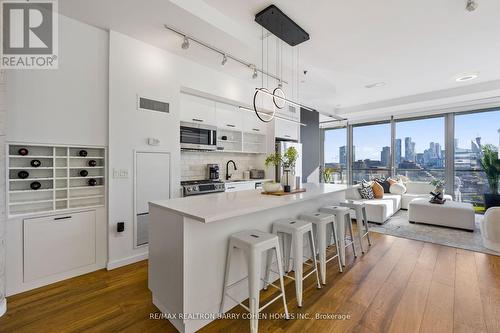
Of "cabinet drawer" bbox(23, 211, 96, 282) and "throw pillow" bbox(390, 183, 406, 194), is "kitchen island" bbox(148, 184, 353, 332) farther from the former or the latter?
"throw pillow" bbox(390, 183, 406, 194)

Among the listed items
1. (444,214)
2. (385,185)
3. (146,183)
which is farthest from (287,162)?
(385,185)

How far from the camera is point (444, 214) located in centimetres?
441

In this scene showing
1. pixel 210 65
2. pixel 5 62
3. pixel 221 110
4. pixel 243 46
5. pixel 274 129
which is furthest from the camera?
pixel 274 129

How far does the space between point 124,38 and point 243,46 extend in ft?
4.78

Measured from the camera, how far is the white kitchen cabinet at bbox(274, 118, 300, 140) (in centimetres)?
506

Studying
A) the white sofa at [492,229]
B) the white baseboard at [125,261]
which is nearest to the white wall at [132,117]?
the white baseboard at [125,261]

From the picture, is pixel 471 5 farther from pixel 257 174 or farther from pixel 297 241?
pixel 257 174

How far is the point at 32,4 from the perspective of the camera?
7.47 feet

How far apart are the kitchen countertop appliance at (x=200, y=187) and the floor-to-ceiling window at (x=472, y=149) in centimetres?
Answer: 638

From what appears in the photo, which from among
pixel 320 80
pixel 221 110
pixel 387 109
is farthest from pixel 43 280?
pixel 387 109

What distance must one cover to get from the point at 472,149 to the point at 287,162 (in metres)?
6.11

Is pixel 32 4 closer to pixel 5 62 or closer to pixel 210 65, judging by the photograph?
pixel 5 62

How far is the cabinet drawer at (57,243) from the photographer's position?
89.1 inches

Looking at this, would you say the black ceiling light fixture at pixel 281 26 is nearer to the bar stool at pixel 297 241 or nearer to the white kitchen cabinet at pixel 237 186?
the bar stool at pixel 297 241
